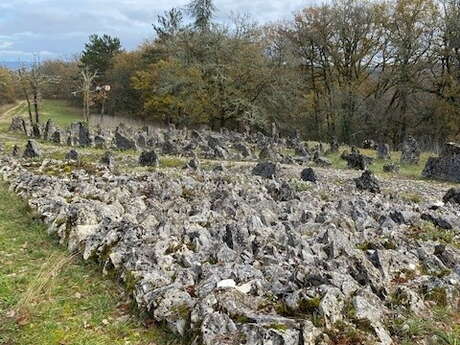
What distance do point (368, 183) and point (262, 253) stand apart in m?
7.75

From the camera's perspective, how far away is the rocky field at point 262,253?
427 cm

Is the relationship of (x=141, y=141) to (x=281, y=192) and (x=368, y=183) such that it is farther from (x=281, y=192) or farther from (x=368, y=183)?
(x=281, y=192)

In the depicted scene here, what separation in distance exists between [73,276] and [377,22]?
33.7 m

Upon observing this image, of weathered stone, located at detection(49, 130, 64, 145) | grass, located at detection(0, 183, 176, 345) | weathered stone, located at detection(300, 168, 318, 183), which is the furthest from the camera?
weathered stone, located at detection(49, 130, 64, 145)

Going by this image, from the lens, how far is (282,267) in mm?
5410

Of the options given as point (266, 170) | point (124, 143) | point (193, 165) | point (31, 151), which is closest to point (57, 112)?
point (124, 143)

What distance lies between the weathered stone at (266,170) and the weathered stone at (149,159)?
142 inches

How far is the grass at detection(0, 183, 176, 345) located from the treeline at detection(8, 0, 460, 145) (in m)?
27.7

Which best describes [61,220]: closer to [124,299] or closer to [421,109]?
[124,299]

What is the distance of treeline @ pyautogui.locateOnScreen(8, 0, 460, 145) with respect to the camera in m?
32.3

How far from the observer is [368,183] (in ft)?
42.2

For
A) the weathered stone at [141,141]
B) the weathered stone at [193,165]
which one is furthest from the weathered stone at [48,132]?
the weathered stone at [193,165]

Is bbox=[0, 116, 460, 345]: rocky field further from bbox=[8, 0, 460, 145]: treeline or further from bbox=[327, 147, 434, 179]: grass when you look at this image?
bbox=[8, 0, 460, 145]: treeline

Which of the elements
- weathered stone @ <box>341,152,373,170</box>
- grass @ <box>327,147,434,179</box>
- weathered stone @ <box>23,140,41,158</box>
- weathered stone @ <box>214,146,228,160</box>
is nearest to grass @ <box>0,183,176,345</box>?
weathered stone @ <box>23,140,41,158</box>
